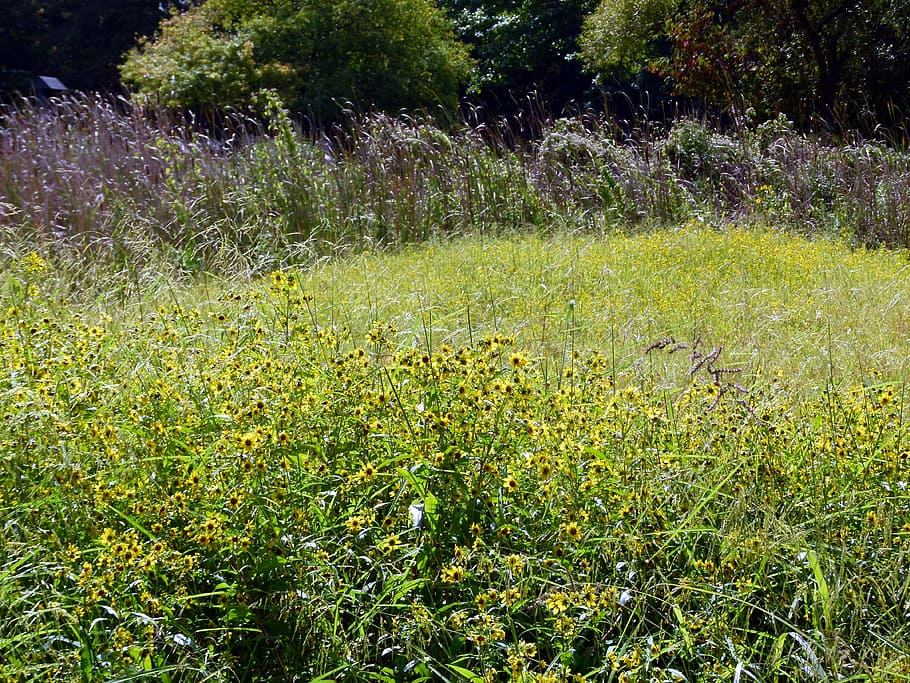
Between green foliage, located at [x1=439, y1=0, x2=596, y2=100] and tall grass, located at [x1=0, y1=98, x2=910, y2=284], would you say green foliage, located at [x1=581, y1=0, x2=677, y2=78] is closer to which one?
green foliage, located at [x1=439, y1=0, x2=596, y2=100]

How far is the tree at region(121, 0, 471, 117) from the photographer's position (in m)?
15.3

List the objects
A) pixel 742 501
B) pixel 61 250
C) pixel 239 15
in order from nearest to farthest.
Answer: pixel 742 501
pixel 61 250
pixel 239 15

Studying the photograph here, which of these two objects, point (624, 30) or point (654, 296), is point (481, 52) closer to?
point (624, 30)

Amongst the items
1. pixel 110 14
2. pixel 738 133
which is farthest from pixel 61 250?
pixel 110 14

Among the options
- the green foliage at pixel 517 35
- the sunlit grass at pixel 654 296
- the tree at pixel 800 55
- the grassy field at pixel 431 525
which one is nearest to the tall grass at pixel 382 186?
the sunlit grass at pixel 654 296

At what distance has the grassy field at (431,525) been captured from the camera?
180 centimetres

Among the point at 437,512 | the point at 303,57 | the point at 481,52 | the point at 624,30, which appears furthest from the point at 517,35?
the point at 437,512

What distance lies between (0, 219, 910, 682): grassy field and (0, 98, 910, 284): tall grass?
3457mm

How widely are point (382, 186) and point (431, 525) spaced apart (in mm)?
5522

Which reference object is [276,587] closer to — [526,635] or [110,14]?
[526,635]

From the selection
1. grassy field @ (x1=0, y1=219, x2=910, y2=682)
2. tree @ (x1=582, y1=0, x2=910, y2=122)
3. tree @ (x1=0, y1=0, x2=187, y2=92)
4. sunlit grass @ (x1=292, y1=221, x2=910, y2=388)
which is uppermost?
tree @ (x1=0, y1=0, x2=187, y2=92)

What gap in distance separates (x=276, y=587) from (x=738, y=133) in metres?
7.97

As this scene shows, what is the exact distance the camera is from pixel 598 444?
225 centimetres

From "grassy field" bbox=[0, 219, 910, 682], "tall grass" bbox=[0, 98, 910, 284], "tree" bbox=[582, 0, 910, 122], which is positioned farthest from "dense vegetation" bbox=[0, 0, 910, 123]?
→ "grassy field" bbox=[0, 219, 910, 682]
